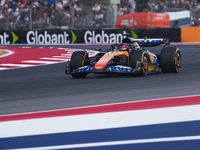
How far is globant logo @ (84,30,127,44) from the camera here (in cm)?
2594

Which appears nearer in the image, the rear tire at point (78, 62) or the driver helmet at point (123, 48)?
the driver helmet at point (123, 48)

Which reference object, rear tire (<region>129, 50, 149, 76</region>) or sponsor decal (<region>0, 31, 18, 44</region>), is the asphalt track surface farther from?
sponsor decal (<region>0, 31, 18, 44</region>)

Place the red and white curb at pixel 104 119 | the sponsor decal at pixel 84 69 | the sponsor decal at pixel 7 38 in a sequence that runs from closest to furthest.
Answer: the red and white curb at pixel 104 119 < the sponsor decal at pixel 84 69 < the sponsor decal at pixel 7 38

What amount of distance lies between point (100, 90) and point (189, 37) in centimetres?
1720

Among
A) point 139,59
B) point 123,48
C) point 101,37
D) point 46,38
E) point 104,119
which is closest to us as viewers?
point 104,119

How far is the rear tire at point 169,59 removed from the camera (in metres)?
10.3

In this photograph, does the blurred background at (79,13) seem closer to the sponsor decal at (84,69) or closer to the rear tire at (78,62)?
the rear tire at (78,62)

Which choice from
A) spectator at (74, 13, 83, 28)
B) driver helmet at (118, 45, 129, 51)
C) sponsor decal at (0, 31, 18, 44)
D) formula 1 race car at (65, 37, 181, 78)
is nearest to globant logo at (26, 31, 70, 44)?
sponsor decal at (0, 31, 18, 44)

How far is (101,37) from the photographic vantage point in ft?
87.0

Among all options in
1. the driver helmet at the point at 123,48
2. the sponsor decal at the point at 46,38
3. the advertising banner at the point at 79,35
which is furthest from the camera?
the sponsor decal at the point at 46,38

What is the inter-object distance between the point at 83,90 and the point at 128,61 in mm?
2133

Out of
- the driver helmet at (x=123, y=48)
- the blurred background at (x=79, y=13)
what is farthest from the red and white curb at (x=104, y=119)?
the blurred background at (x=79, y=13)

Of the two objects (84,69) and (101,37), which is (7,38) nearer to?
(101,37)

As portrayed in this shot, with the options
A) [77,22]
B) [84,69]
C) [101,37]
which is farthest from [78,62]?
[77,22]
